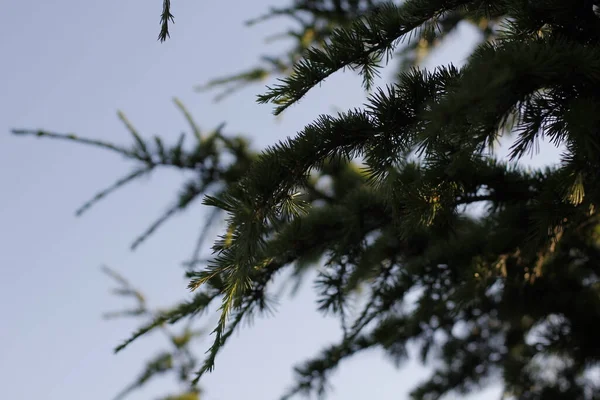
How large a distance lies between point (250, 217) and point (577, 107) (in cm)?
58

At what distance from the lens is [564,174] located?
1.15m

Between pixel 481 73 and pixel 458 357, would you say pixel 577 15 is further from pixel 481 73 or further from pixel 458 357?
pixel 458 357

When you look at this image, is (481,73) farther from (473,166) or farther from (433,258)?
(433,258)

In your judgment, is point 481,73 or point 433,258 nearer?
point 481,73

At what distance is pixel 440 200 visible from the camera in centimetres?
124

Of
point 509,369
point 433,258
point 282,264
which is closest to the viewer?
point 282,264

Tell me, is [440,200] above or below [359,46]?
below

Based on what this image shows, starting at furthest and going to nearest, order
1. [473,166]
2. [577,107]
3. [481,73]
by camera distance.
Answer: [473,166]
[577,107]
[481,73]

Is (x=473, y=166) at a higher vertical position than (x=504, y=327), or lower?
lower

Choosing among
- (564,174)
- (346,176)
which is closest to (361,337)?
(564,174)

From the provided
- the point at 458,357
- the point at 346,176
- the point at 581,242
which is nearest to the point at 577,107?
the point at 581,242

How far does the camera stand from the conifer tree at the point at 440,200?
38.5 inches

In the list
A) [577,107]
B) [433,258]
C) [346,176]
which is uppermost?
[346,176]

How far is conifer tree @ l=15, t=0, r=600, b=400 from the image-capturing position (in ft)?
3.21
